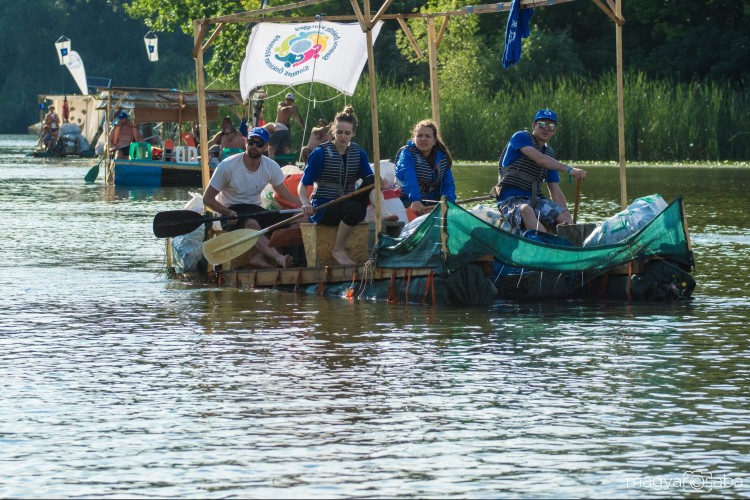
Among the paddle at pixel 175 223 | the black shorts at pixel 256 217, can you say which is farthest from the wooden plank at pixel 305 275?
the paddle at pixel 175 223

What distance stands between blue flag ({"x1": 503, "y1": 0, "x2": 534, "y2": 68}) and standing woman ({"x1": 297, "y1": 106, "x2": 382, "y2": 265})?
148 cm

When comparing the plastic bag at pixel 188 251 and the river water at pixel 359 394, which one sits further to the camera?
the plastic bag at pixel 188 251

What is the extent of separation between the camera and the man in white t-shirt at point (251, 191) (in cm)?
1453

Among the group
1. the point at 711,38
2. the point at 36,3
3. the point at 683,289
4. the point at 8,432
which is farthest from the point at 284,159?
the point at 36,3

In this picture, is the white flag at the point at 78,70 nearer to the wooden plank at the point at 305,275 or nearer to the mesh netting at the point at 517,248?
the wooden plank at the point at 305,275

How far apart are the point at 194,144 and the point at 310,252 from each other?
2348 centimetres

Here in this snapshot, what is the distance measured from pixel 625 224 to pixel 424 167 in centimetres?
194

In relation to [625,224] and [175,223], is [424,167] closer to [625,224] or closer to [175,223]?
Answer: [625,224]

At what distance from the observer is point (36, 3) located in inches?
4537

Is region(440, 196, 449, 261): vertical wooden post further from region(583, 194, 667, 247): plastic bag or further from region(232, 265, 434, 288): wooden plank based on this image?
region(583, 194, 667, 247): plastic bag

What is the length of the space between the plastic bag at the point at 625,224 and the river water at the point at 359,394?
2.01 feet

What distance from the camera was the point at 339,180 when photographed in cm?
1403

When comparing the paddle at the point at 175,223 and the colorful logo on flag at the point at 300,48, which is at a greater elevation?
the colorful logo on flag at the point at 300,48

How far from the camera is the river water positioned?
6988mm
